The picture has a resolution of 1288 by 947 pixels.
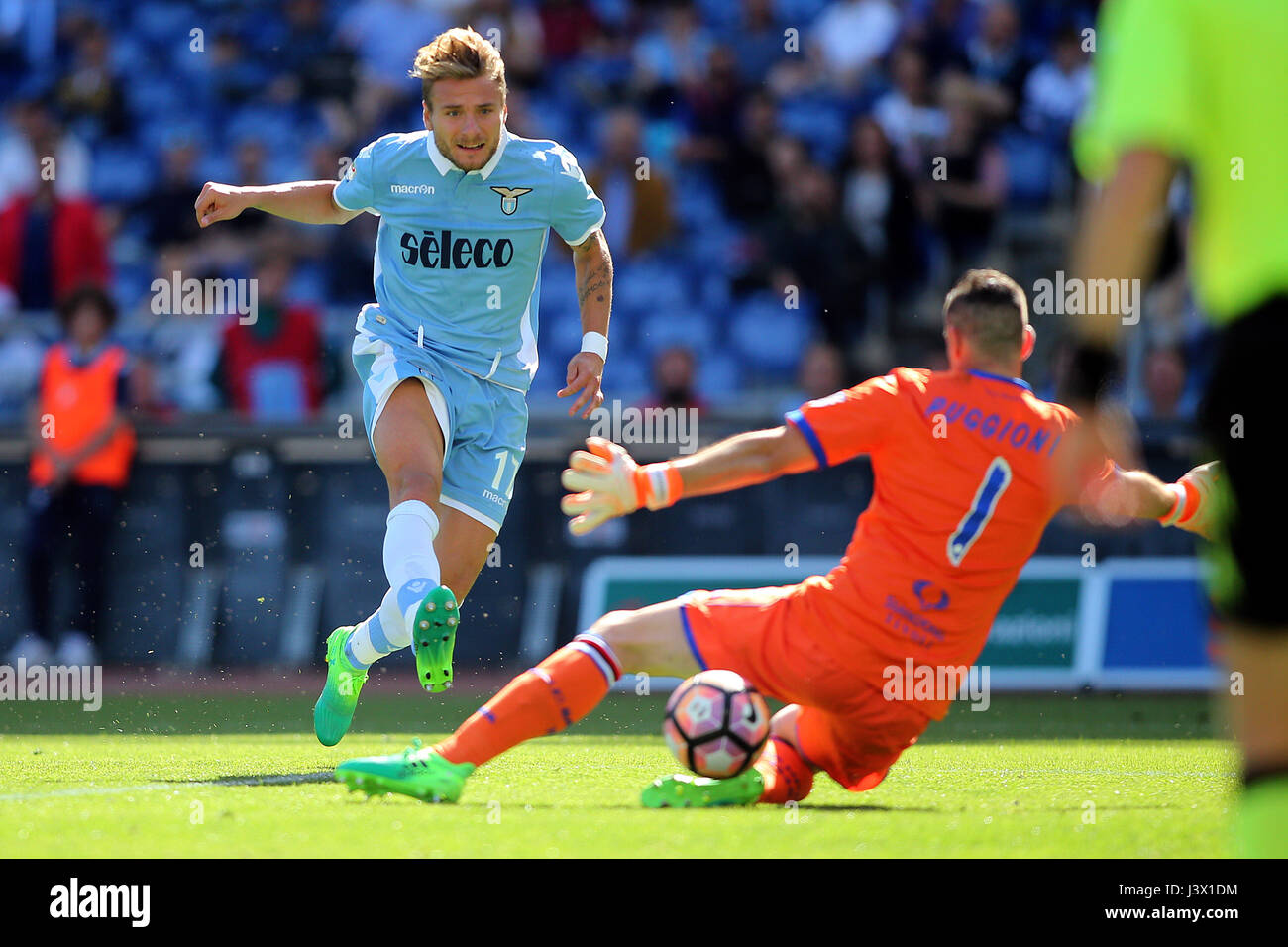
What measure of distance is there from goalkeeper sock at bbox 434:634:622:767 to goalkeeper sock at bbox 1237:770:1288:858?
271 cm

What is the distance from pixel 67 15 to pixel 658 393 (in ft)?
29.2

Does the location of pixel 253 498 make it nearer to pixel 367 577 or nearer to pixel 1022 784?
pixel 367 577

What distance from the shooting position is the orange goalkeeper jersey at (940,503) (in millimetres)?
5242

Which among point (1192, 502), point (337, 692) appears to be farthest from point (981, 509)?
point (337, 692)

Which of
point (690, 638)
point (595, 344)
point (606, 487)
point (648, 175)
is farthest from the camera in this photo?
point (648, 175)

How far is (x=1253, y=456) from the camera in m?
2.78

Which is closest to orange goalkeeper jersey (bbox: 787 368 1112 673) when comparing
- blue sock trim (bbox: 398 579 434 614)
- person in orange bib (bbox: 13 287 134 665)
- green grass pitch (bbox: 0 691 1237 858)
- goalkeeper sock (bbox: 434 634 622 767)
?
green grass pitch (bbox: 0 691 1237 858)

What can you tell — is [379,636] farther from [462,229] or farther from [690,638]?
[462,229]

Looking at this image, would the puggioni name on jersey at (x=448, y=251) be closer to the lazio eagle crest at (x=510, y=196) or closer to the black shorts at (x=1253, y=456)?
the lazio eagle crest at (x=510, y=196)

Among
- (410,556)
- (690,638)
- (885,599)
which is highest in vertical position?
(410,556)

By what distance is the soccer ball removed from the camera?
5.16 meters

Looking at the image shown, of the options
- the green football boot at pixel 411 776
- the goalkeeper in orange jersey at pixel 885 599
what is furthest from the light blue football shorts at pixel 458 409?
the green football boot at pixel 411 776

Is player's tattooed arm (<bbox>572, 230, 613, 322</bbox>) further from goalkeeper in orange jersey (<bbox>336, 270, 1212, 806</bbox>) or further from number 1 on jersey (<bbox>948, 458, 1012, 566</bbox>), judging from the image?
number 1 on jersey (<bbox>948, 458, 1012, 566</bbox>)

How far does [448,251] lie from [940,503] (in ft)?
8.00
